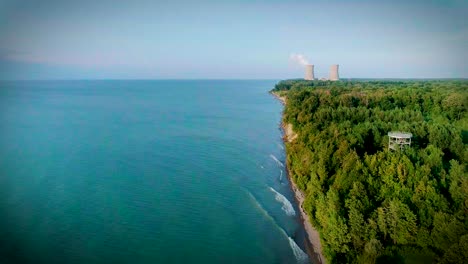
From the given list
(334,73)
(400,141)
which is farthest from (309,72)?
(400,141)

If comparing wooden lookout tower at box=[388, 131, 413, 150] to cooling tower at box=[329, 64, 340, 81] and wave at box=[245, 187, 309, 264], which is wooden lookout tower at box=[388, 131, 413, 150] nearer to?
wave at box=[245, 187, 309, 264]

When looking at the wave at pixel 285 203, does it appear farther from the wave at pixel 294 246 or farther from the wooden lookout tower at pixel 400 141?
the wooden lookout tower at pixel 400 141

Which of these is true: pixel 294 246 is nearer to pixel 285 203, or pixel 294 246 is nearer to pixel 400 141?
pixel 285 203

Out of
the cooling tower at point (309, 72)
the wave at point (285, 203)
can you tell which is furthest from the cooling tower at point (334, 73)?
the wave at point (285, 203)

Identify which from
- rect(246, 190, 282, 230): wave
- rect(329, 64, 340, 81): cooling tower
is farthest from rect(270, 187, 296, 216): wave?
rect(329, 64, 340, 81): cooling tower

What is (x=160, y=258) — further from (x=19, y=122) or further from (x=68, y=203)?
(x=19, y=122)
